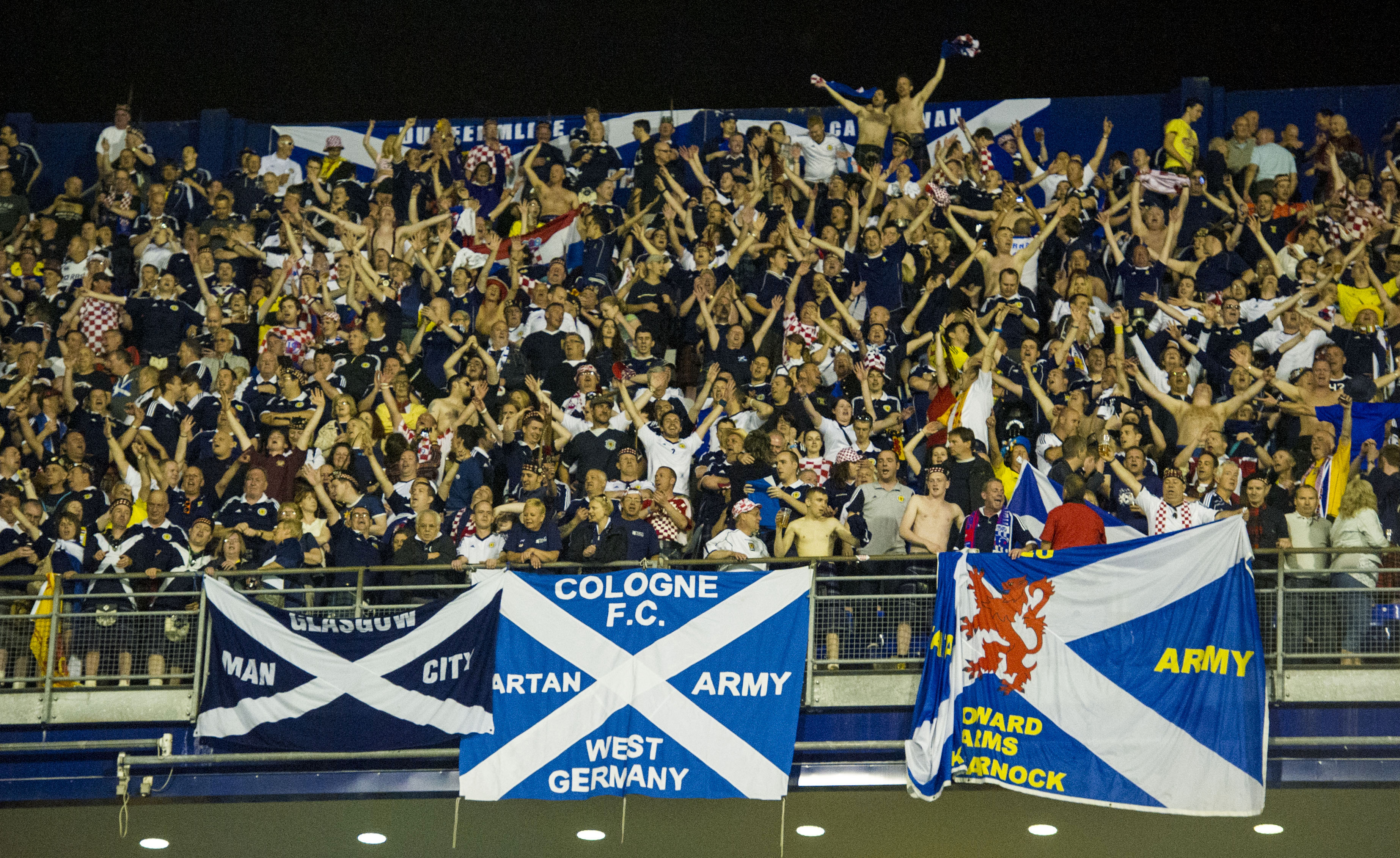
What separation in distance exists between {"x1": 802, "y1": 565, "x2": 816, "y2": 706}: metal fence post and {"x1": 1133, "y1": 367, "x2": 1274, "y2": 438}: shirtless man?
404cm

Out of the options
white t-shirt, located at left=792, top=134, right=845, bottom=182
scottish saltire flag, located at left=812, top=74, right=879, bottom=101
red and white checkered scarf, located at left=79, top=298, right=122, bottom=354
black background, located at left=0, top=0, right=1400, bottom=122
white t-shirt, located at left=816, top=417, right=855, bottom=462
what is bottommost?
white t-shirt, located at left=816, top=417, right=855, bottom=462

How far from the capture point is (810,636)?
12062 mm

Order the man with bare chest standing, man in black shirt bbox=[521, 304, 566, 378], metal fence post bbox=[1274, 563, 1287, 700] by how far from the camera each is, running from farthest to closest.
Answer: man in black shirt bbox=[521, 304, 566, 378] < the man with bare chest standing < metal fence post bbox=[1274, 563, 1287, 700]

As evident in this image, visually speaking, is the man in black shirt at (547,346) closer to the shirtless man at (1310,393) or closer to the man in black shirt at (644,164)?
the man in black shirt at (644,164)

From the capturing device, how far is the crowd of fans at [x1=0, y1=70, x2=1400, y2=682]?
13.3 meters

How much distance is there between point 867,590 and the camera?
40.9ft

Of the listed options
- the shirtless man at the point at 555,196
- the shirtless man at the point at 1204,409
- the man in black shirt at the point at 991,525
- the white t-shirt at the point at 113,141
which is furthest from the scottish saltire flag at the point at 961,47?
the white t-shirt at the point at 113,141

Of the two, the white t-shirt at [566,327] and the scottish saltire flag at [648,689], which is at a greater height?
the white t-shirt at [566,327]

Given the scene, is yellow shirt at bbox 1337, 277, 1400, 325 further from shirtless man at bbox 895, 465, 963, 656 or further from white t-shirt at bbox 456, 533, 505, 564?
white t-shirt at bbox 456, 533, 505, 564

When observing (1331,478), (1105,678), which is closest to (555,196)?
(1331,478)

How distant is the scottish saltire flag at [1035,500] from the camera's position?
43.0ft

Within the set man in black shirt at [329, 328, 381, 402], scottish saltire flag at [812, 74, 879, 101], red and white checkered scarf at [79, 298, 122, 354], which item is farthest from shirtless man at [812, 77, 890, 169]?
red and white checkered scarf at [79, 298, 122, 354]

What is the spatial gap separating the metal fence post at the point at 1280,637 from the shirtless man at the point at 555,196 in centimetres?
950

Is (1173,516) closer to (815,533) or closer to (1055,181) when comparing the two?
(815,533)
